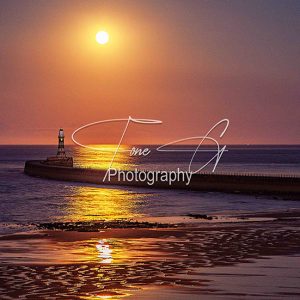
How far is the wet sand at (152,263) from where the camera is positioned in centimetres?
1956

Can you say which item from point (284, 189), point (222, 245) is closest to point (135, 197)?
point (284, 189)

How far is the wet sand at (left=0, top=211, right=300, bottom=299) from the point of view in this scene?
19562 mm

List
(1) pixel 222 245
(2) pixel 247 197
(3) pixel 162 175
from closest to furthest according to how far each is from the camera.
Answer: (1) pixel 222 245 → (2) pixel 247 197 → (3) pixel 162 175

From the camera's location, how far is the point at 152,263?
81.1 ft

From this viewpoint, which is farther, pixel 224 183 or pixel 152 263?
pixel 224 183

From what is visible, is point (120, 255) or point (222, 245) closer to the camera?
point (120, 255)

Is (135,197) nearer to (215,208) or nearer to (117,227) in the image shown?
(215,208)

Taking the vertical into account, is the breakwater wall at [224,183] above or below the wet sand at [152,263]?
above

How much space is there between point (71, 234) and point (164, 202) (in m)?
31.0

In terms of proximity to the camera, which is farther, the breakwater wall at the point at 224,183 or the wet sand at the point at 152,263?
the breakwater wall at the point at 224,183

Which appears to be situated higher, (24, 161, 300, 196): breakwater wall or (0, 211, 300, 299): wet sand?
(24, 161, 300, 196): breakwater wall

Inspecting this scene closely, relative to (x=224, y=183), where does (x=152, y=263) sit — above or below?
below

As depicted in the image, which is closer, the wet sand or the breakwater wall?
the wet sand

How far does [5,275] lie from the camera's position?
21781 millimetres
